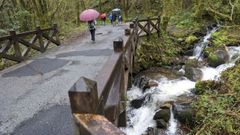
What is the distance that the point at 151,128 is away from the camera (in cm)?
827

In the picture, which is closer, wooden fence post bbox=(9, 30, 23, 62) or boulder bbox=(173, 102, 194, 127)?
boulder bbox=(173, 102, 194, 127)

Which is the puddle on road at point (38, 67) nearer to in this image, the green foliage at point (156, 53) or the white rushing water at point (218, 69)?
the green foliage at point (156, 53)

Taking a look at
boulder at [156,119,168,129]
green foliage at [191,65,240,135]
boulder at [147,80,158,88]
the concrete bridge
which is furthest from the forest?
the concrete bridge

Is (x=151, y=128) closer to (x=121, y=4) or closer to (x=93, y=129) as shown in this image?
(x=93, y=129)

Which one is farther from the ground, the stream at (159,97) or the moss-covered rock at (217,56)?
the moss-covered rock at (217,56)

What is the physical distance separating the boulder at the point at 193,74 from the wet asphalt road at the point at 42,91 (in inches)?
163

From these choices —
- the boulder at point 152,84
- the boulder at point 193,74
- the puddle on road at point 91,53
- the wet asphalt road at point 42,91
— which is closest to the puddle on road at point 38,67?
the wet asphalt road at point 42,91

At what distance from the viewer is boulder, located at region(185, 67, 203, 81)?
11.5 meters

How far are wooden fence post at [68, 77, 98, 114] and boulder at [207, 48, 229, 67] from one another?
1151cm

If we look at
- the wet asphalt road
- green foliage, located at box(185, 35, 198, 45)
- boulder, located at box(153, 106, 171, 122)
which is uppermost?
the wet asphalt road

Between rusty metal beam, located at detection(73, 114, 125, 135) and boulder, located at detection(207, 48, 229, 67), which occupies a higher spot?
rusty metal beam, located at detection(73, 114, 125, 135)

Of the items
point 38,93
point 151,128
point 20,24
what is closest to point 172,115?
point 151,128

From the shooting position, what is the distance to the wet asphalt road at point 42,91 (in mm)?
4375

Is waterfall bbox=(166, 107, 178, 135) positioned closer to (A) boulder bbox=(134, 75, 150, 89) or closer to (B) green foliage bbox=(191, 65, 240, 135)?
(B) green foliage bbox=(191, 65, 240, 135)
